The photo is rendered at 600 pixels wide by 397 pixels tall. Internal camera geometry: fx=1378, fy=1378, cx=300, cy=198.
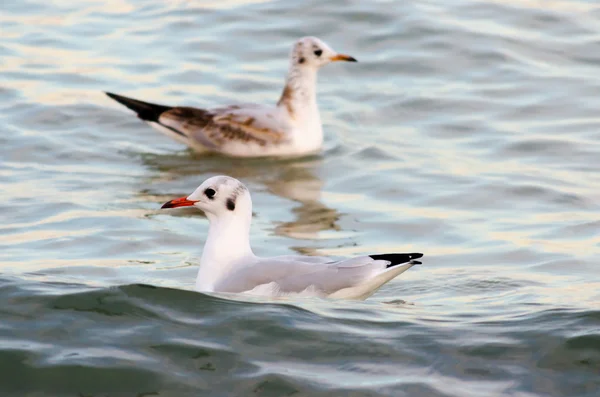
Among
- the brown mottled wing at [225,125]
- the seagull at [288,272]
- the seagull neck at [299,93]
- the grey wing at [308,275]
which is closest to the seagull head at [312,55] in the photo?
the seagull neck at [299,93]

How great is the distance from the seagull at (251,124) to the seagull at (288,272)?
494 centimetres

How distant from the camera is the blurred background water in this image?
6.52 meters

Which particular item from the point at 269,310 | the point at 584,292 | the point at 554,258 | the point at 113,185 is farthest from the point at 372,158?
the point at 269,310

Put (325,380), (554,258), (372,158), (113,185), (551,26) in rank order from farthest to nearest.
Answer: (551,26) → (372,158) → (113,185) → (554,258) → (325,380)

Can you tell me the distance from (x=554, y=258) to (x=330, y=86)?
692 cm

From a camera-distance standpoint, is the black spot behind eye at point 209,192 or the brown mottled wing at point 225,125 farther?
the brown mottled wing at point 225,125

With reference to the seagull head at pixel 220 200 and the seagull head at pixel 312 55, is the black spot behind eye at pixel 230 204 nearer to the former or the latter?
the seagull head at pixel 220 200

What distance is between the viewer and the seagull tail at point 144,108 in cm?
1413

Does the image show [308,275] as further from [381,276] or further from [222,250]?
[222,250]

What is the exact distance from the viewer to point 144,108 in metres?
14.2

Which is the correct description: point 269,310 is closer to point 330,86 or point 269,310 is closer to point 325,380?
point 325,380

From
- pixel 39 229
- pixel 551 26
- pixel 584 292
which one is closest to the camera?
pixel 584 292

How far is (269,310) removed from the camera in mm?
7094

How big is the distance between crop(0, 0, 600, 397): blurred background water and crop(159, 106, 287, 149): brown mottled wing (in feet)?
0.76
